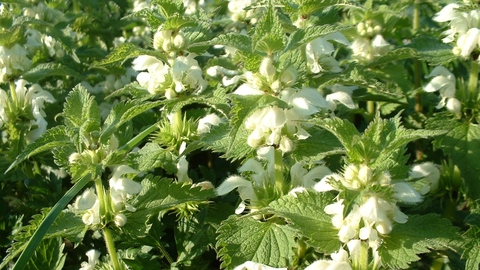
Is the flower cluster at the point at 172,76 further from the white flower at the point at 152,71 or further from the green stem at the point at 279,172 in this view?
the green stem at the point at 279,172

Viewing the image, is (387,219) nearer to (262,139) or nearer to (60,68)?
(262,139)

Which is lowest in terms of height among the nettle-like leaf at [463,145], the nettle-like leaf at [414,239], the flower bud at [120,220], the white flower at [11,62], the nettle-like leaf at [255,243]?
the nettle-like leaf at [463,145]

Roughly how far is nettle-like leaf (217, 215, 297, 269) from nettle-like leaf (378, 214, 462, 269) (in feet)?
0.99

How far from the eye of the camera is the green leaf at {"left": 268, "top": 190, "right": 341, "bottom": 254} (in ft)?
5.18

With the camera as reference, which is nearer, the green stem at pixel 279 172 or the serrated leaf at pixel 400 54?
the green stem at pixel 279 172

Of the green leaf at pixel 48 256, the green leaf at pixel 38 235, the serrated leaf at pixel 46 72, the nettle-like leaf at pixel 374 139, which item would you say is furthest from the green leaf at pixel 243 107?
the serrated leaf at pixel 46 72

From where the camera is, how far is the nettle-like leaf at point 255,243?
1.71 m

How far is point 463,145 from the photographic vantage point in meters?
2.27

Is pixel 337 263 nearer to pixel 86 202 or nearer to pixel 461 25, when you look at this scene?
pixel 86 202

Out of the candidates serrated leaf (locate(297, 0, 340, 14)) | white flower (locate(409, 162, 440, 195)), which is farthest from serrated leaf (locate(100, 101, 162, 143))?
white flower (locate(409, 162, 440, 195))

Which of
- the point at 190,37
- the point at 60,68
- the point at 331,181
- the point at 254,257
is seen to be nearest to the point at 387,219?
the point at 331,181

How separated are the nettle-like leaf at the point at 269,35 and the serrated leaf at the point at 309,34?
0.04 metres

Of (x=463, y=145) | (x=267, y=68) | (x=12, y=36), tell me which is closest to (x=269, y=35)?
(x=267, y=68)

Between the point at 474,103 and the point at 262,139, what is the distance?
1.18 m
